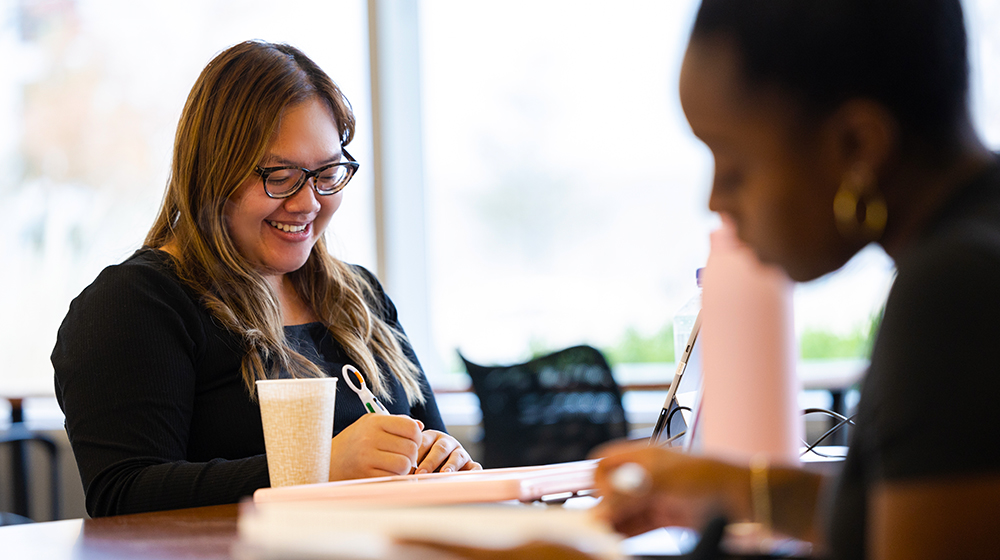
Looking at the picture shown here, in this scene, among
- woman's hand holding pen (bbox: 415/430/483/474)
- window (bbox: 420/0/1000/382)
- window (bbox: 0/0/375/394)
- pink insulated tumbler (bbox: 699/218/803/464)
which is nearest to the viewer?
pink insulated tumbler (bbox: 699/218/803/464)

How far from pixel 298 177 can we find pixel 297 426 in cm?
63

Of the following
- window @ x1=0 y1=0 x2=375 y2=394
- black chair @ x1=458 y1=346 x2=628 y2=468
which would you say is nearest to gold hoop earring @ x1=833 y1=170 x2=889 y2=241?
black chair @ x1=458 y1=346 x2=628 y2=468

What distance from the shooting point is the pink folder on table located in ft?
2.99

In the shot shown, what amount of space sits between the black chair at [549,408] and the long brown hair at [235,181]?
59cm

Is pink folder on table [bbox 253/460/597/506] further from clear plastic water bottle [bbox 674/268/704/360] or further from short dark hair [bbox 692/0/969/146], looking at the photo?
short dark hair [bbox 692/0/969/146]

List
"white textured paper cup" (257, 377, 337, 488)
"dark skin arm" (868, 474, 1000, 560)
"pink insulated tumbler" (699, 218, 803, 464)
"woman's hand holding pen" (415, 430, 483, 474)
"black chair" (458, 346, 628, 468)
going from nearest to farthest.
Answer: "dark skin arm" (868, 474, 1000, 560) < "pink insulated tumbler" (699, 218, 803, 464) < "white textured paper cup" (257, 377, 337, 488) < "woman's hand holding pen" (415, 430, 483, 474) < "black chair" (458, 346, 628, 468)

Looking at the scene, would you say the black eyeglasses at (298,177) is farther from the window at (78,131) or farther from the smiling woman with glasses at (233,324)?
the window at (78,131)

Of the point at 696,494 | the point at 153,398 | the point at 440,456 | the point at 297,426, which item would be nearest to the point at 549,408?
the point at 440,456

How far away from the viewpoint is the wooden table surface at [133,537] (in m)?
0.84

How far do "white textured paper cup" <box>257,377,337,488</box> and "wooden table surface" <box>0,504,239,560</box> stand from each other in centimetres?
8

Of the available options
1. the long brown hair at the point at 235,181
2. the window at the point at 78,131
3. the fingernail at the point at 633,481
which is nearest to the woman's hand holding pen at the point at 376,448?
the long brown hair at the point at 235,181

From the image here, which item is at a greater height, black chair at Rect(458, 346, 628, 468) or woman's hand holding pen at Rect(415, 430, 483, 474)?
woman's hand holding pen at Rect(415, 430, 483, 474)

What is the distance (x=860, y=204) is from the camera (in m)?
0.58

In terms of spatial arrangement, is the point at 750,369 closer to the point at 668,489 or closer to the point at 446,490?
the point at 668,489
